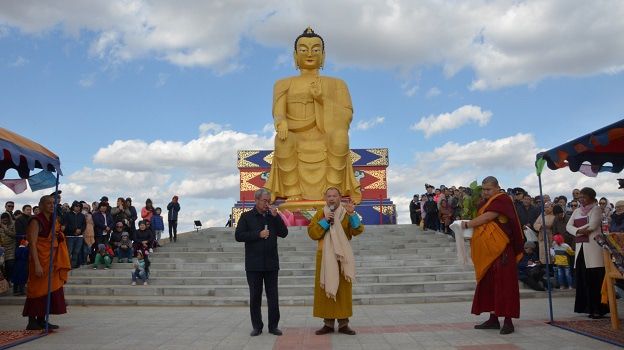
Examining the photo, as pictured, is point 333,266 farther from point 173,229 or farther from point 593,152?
point 173,229

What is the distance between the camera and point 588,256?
21.2 ft

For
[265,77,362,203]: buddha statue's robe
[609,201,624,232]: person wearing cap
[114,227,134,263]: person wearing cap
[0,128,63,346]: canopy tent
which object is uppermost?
[265,77,362,203]: buddha statue's robe

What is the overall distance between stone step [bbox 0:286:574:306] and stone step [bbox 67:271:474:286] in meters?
0.70

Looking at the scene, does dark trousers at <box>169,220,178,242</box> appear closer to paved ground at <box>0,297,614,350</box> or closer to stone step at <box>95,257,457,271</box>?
stone step at <box>95,257,457,271</box>

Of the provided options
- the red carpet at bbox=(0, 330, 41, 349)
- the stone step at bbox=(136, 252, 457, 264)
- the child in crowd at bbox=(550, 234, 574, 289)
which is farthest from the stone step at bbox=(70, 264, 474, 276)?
the red carpet at bbox=(0, 330, 41, 349)

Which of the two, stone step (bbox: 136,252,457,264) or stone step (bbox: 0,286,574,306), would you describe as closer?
stone step (bbox: 0,286,574,306)

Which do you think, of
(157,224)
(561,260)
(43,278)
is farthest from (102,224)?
(561,260)

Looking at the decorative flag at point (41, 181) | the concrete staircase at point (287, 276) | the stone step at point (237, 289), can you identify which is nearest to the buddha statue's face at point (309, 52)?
the concrete staircase at point (287, 276)

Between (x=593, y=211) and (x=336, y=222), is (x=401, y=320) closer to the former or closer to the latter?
(x=336, y=222)

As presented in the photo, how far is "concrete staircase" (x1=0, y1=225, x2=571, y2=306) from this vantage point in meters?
8.84

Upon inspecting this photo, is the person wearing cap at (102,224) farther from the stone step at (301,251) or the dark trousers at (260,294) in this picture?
the dark trousers at (260,294)

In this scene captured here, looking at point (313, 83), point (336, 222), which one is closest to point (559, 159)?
point (336, 222)

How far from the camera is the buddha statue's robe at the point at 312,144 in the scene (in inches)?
594

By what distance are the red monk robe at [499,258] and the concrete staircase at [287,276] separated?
9.42 feet
